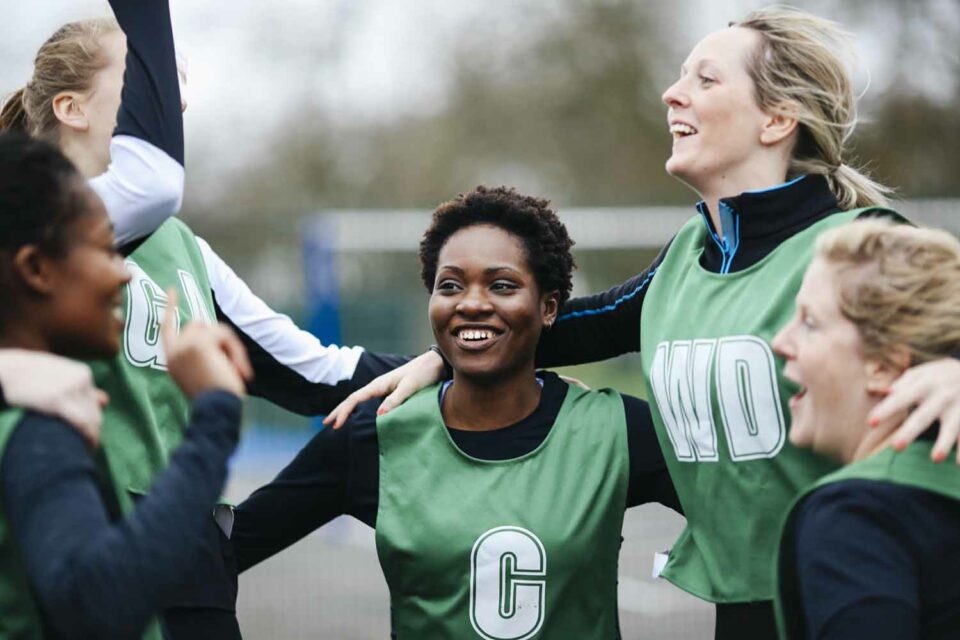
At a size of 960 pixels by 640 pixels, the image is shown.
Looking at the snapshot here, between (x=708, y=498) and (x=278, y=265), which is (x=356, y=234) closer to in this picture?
(x=278, y=265)

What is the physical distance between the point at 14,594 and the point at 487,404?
5.41 ft

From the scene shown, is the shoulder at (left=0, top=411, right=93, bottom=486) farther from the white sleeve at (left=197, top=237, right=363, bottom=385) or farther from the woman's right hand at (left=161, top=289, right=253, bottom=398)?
the white sleeve at (left=197, top=237, right=363, bottom=385)

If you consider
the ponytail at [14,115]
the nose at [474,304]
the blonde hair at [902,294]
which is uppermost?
the ponytail at [14,115]

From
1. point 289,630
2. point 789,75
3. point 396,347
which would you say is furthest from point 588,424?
point 396,347

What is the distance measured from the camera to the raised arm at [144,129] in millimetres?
2604

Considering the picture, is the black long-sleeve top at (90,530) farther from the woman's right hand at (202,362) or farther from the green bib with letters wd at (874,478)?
the green bib with letters wd at (874,478)

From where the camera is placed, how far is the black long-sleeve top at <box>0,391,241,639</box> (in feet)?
6.34

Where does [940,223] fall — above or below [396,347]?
above

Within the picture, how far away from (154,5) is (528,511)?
4.93ft

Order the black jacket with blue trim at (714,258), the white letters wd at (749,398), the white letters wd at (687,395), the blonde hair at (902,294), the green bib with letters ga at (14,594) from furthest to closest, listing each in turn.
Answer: the black jacket with blue trim at (714,258)
the white letters wd at (687,395)
the white letters wd at (749,398)
the blonde hair at (902,294)
the green bib with letters ga at (14,594)

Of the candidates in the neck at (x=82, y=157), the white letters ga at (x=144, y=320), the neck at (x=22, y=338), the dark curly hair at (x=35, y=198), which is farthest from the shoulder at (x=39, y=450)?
the neck at (x=82, y=157)

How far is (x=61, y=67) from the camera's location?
3.21 metres

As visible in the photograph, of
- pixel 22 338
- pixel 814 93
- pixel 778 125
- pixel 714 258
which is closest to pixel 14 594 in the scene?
pixel 22 338

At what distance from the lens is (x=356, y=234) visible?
13242 mm
